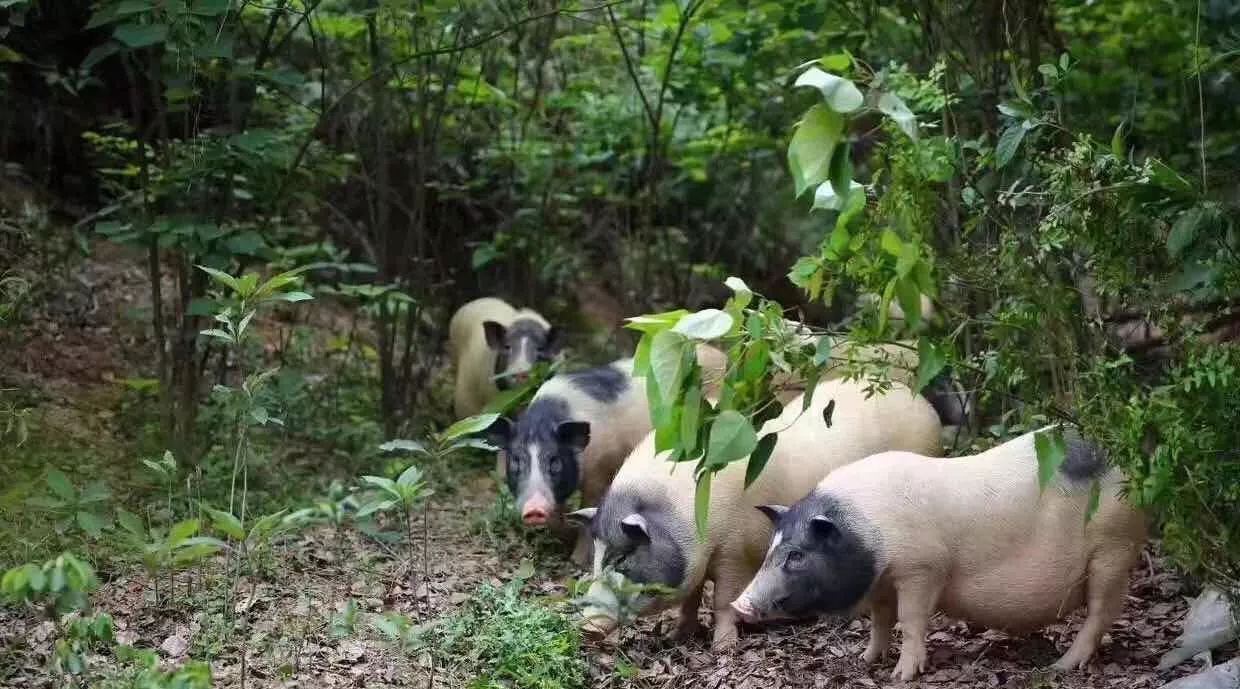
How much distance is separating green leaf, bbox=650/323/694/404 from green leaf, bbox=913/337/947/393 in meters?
0.79

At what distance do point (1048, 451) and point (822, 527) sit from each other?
0.93 metres

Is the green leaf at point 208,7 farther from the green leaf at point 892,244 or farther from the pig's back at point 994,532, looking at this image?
the green leaf at point 892,244

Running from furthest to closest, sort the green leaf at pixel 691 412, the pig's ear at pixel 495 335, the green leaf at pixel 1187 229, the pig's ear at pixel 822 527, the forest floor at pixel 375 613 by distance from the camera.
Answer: the pig's ear at pixel 495 335 < the pig's ear at pixel 822 527 < the forest floor at pixel 375 613 < the green leaf at pixel 1187 229 < the green leaf at pixel 691 412

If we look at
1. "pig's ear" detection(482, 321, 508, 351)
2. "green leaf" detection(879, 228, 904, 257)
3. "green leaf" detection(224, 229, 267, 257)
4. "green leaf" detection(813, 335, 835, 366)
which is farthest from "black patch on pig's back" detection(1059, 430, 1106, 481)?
"pig's ear" detection(482, 321, 508, 351)

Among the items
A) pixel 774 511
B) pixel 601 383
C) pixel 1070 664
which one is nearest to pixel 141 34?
pixel 601 383

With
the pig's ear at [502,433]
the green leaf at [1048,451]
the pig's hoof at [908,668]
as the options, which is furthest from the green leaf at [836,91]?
the pig's ear at [502,433]

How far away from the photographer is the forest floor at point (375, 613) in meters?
4.86

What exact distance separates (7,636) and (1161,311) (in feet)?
12.7

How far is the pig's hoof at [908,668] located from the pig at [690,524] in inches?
30.8

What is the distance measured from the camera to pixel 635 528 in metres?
5.54

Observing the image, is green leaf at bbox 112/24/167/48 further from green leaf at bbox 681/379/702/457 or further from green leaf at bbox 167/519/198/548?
green leaf at bbox 681/379/702/457

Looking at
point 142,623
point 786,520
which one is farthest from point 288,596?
point 786,520

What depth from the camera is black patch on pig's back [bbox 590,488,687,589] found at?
556 centimetres

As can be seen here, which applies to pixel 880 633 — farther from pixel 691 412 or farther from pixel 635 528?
pixel 691 412
